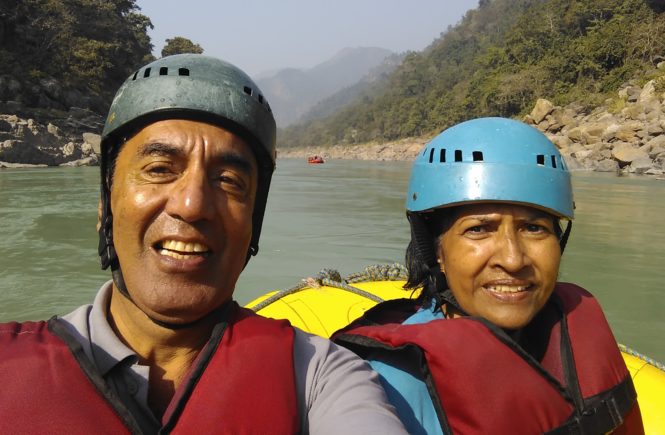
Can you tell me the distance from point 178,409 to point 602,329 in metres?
1.62

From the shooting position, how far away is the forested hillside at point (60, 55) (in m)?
35.8

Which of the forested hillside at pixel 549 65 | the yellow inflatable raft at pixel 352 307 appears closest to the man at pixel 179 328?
the yellow inflatable raft at pixel 352 307

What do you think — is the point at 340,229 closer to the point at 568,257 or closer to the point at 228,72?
the point at 568,257

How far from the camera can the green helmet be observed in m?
1.68

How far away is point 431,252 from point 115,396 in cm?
142

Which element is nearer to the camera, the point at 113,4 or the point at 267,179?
the point at 267,179

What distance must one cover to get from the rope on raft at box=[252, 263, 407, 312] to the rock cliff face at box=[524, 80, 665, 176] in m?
24.1

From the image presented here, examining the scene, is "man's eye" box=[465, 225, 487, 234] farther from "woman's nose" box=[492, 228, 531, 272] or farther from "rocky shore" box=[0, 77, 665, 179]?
"rocky shore" box=[0, 77, 665, 179]

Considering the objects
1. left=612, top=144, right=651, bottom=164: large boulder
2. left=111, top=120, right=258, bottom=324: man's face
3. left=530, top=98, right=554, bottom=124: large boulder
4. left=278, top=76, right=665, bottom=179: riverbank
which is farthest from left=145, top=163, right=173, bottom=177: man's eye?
left=530, top=98, right=554, bottom=124: large boulder

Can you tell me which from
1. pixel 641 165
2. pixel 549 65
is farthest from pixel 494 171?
pixel 549 65

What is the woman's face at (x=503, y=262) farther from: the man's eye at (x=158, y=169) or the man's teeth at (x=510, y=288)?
the man's eye at (x=158, y=169)

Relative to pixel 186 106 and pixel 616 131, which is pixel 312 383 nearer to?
pixel 186 106

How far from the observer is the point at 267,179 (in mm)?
2041

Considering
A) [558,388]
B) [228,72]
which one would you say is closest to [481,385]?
[558,388]
